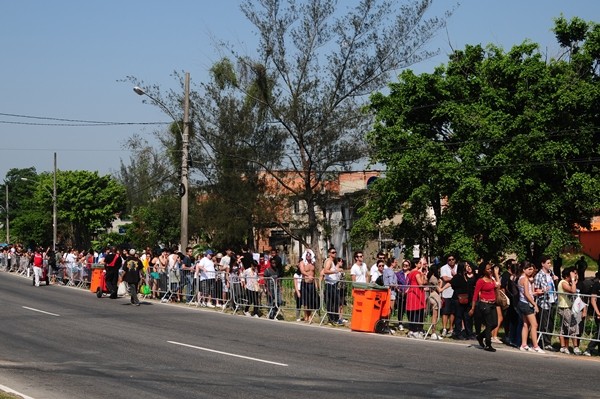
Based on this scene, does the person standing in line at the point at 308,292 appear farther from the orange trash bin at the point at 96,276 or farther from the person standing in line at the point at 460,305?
the orange trash bin at the point at 96,276

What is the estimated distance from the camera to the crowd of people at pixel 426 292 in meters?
17.4

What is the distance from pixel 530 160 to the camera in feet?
117

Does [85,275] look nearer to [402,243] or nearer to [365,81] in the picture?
[402,243]

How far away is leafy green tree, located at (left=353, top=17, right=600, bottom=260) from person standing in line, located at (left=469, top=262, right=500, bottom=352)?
18.3 meters

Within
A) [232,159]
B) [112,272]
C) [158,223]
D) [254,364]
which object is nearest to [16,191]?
[158,223]

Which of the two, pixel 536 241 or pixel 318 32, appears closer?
pixel 536 241

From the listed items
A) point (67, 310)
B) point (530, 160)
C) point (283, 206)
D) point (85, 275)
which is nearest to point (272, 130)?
point (283, 206)

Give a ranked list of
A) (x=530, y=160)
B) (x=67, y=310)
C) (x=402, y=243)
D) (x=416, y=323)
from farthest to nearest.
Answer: (x=402, y=243) → (x=530, y=160) → (x=67, y=310) → (x=416, y=323)

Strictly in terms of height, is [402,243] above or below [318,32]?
below

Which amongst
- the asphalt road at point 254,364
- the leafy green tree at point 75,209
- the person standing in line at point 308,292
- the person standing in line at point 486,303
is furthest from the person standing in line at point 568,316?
the leafy green tree at point 75,209

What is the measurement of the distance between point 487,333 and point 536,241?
20.2 metres

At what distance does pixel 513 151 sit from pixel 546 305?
18554mm

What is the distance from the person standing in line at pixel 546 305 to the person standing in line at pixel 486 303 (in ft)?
2.94

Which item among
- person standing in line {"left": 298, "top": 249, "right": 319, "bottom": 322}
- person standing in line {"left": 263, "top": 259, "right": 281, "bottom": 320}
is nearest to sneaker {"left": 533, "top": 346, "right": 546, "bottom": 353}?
person standing in line {"left": 298, "top": 249, "right": 319, "bottom": 322}
